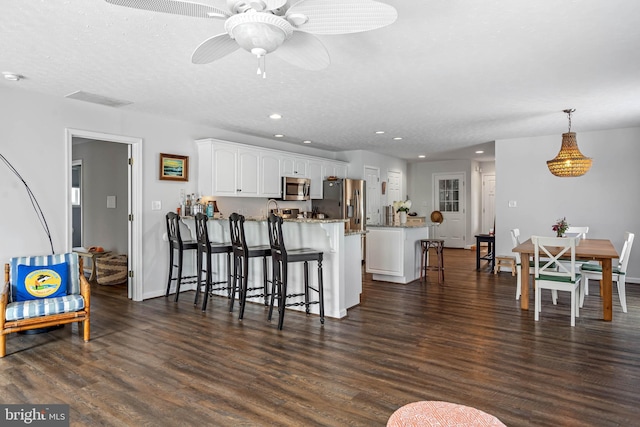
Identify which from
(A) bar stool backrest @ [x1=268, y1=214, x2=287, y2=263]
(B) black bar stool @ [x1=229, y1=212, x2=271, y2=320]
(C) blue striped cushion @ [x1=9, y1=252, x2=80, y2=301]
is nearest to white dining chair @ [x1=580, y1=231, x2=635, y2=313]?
(A) bar stool backrest @ [x1=268, y1=214, x2=287, y2=263]

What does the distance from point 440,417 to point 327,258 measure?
284 centimetres

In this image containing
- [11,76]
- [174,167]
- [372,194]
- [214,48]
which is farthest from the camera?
[372,194]

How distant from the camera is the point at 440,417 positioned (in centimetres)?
155

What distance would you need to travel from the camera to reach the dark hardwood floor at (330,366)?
2.38 meters

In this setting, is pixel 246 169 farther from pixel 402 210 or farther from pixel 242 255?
pixel 402 210

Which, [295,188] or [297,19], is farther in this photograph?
[295,188]

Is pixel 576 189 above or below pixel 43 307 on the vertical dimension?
above

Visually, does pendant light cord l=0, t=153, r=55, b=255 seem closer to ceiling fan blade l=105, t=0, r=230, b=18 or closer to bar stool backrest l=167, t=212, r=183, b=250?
bar stool backrest l=167, t=212, r=183, b=250

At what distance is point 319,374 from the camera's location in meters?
2.88

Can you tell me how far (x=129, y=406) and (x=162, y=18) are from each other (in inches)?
94.4

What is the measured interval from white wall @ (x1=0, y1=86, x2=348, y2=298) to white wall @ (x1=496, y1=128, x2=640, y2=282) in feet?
19.2

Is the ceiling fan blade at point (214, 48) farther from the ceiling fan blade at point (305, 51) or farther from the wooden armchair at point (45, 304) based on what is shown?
the wooden armchair at point (45, 304)

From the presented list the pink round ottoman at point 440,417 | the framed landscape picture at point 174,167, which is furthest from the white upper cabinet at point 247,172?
the pink round ottoman at point 440,417

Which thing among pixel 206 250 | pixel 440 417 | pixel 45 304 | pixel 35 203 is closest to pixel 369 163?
pixel 206 250
